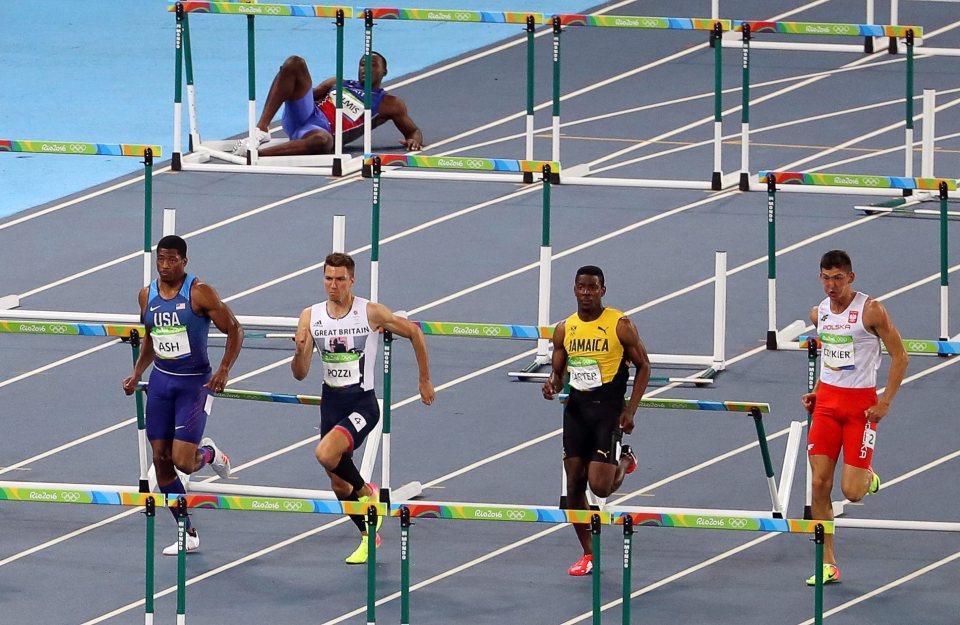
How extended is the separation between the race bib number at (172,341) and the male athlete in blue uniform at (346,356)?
2.03 ft

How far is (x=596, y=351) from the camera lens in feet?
35.1

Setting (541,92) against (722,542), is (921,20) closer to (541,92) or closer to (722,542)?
(541,92)

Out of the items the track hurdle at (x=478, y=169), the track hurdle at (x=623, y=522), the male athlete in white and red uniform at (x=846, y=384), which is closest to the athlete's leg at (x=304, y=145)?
the track hurdle at (x=478, y=169)

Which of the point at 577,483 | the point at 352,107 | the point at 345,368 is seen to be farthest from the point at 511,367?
the point at 352,107

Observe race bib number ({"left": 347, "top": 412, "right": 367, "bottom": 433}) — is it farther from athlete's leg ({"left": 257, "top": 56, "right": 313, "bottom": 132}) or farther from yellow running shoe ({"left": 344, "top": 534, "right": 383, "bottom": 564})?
athlete's leg ({"left": 257, "top": 56, "right": 313, "bottom": 132})

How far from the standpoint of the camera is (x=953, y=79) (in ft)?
66.0

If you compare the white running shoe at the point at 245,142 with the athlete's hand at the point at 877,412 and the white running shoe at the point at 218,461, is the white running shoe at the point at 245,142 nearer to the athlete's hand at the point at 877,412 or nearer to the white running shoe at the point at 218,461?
the white running shoe at the point at 218,461

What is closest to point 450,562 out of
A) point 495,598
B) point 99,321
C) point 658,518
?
point 495,598

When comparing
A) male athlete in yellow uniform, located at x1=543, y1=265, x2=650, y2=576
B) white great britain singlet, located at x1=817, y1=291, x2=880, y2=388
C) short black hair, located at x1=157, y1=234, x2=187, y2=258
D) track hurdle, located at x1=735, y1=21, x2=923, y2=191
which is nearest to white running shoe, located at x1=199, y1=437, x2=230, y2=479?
short black hair, located at x1=157, y1=234, x2=187, y2=258

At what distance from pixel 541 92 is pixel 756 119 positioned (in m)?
2.11

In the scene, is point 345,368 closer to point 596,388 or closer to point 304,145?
point 596,388

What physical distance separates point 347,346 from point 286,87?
7431 mm

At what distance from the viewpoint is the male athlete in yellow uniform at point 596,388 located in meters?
10.7

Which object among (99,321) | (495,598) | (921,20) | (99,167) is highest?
(921,20)
